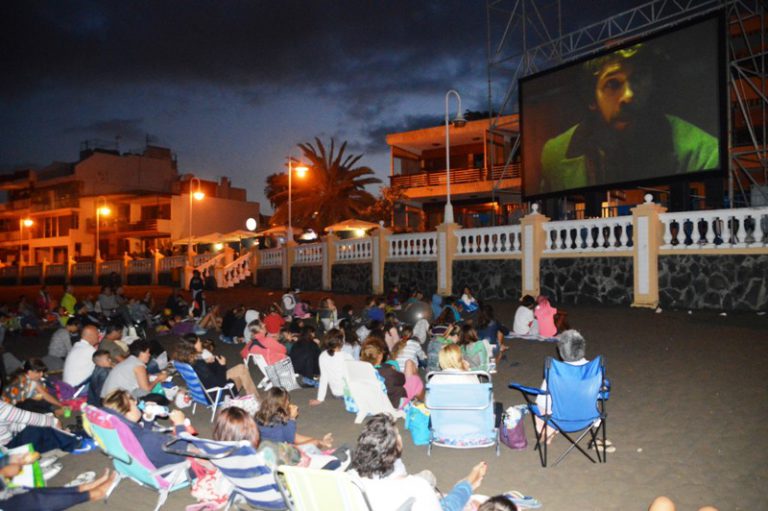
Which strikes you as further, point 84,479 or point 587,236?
point 587,236

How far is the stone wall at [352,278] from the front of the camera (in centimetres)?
2289

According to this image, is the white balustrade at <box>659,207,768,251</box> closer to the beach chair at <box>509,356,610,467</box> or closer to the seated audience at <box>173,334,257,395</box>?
the beach chair at <box>509,356,610,467</box>

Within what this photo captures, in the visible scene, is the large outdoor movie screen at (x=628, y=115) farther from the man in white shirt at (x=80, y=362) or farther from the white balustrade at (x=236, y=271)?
the man in white shirt at (x=80, y=362)

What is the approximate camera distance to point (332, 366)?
8797mm

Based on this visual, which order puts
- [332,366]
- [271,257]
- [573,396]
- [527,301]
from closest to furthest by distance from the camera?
[573,396], [332,366], [527,301], [271,257]

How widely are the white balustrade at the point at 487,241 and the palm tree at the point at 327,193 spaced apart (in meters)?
21.1

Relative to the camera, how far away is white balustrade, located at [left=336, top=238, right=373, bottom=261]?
2311 cm

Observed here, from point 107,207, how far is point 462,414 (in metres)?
54.5

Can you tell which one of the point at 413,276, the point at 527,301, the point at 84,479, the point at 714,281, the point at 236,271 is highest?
the point at 236,271

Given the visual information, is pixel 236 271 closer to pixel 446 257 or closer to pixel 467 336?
pixel 446 257

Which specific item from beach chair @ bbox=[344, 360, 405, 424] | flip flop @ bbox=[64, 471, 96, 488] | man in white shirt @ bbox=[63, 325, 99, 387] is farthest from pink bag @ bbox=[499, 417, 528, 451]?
man in white shirt @ bbox=[63, 325, 99, 387]

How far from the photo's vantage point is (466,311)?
48.3 feet

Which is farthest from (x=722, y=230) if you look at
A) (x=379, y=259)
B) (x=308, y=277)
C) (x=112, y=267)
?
(x=112, y=267)

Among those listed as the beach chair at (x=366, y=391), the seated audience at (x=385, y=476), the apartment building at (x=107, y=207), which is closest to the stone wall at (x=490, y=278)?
the beach chair at (x=366, y=391)
